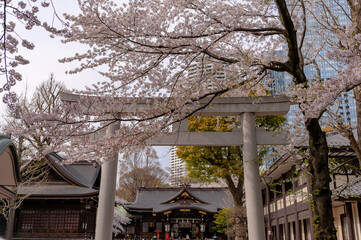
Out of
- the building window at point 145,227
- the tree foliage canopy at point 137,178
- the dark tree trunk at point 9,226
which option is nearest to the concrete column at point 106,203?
the dark tree trunk at point 9,226

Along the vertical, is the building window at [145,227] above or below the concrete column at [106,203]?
below

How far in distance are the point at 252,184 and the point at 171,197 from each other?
23.2 meters

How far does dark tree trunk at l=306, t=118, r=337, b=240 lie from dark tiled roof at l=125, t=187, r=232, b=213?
70.0 ft

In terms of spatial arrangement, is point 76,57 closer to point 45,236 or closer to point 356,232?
point 356,232

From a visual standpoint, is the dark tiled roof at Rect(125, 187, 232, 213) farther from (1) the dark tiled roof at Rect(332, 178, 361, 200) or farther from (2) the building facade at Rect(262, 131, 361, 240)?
(1) the dark tiled roof at Rect(332, 178, 361, 200)

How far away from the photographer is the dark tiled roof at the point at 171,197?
2745 centimetres

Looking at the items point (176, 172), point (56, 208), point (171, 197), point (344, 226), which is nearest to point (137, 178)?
point (171, 197)

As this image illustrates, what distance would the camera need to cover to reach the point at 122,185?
1561 inches

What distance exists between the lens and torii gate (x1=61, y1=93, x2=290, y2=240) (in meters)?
8.04

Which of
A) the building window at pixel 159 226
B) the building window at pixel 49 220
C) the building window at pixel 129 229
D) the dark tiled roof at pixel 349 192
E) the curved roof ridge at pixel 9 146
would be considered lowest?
the building window at pixel 129 229

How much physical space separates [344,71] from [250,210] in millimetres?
4965

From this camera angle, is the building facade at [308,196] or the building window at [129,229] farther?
the building window at [129,229]

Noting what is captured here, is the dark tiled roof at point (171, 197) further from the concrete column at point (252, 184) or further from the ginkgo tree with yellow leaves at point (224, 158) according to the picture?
the concrete column at point (252, 184)

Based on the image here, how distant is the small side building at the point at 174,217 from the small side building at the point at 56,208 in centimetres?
1004
